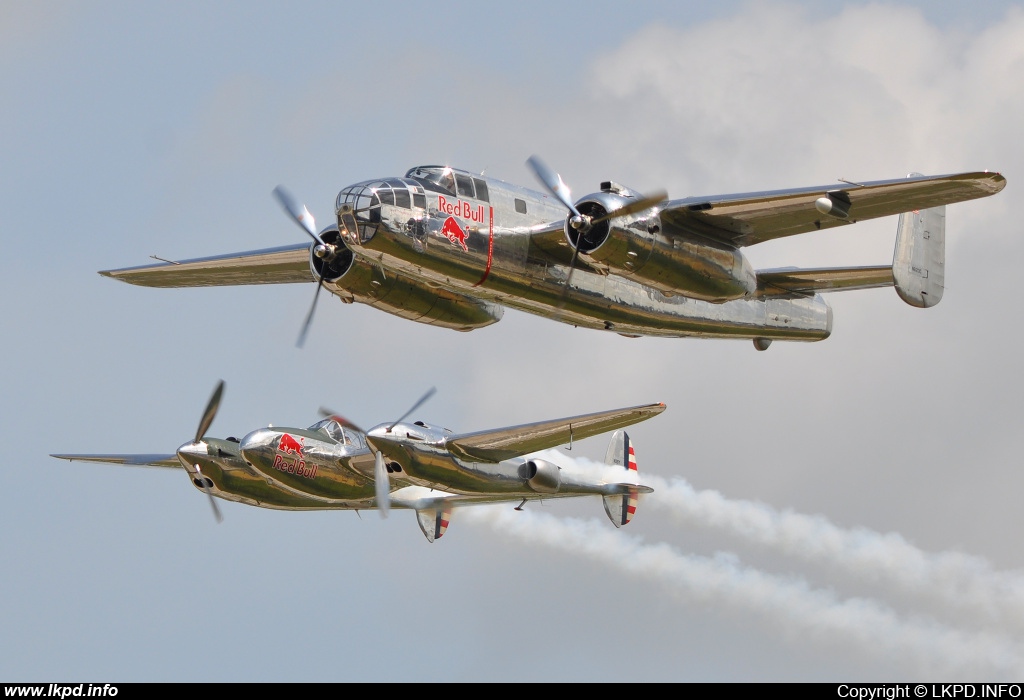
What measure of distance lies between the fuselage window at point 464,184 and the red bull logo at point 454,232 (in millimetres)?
798

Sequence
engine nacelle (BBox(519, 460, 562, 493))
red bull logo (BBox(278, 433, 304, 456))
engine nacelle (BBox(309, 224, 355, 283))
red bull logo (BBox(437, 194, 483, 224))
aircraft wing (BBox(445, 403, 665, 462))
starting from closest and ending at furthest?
red bull logo (BBox(437, 194, 483, 224))
engine nacelle (BBox(309, 224, 355, 283))
aircraft wing (BBox(445, 403, 665, 462))
engine nacelle (BBox(519, 460, 562, 493))
red bull logo (BBox(278, 433, 304, 456))

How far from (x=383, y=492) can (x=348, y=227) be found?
9.14 metres

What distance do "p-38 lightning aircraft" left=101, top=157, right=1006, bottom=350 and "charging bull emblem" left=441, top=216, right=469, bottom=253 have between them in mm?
29

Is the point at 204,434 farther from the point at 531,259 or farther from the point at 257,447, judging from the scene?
the point at 531,259

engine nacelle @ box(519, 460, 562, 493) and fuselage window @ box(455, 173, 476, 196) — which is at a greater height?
fuselage window @ box(455, 173, 476, 196)

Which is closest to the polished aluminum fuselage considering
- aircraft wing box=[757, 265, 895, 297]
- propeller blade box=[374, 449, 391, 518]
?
aircraft wing box=[757, 265, 895, 297]

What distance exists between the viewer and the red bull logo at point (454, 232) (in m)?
32.2

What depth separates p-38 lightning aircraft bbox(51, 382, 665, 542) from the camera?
38.7 metres

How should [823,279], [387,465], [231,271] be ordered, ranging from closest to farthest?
[823,279], [387,465], [231,271]

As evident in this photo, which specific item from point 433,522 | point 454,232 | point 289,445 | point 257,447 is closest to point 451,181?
point 454,232

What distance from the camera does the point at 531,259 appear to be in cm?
3331

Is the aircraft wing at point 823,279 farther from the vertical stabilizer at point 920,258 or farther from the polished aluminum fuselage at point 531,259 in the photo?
the polished aluminum fuselage at point 531,259

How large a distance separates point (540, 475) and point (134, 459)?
14.0 metres

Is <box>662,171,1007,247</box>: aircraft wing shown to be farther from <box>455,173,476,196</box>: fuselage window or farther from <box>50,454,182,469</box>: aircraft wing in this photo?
<box>50,454,182,469</box>: aircraft wing
